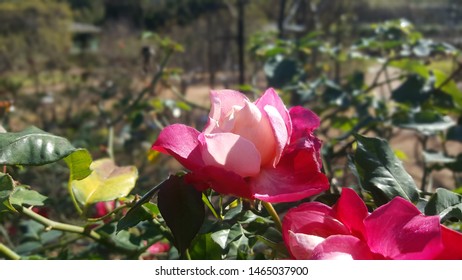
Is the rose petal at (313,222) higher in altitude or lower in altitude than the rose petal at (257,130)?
lower

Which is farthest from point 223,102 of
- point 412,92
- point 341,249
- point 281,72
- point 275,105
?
point 281,72

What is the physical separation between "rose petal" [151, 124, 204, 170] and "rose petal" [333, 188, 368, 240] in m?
0.10

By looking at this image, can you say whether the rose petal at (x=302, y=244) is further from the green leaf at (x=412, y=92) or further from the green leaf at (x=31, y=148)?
the green leaf at (x=412, y=92)

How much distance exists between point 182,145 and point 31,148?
110 millimetres

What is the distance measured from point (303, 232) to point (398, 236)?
0.20 feet

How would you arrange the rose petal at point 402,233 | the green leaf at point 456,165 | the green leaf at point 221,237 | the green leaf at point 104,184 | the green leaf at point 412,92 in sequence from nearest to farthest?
the rose petal at point 402,233 → the green leaf at point 221,237 → the green leaf at point 104,184 → the green leaf at point 456,165 → the green leaf at point 412,92

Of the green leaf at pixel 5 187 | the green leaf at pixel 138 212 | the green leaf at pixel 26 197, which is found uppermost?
the green leaf at pixel 5 187

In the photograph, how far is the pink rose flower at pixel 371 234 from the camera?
1.07 ft

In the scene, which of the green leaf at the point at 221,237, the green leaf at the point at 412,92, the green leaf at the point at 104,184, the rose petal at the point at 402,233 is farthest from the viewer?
the green leaf at the point at 412,92

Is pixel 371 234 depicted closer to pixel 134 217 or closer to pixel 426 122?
pixel 134 217

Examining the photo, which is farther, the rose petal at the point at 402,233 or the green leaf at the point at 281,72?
the green leaf at the point at 281,72

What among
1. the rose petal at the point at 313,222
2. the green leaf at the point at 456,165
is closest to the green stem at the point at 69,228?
the rose petal at the point at 313,222

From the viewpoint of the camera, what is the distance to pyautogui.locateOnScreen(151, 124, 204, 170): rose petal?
14.6 inches
